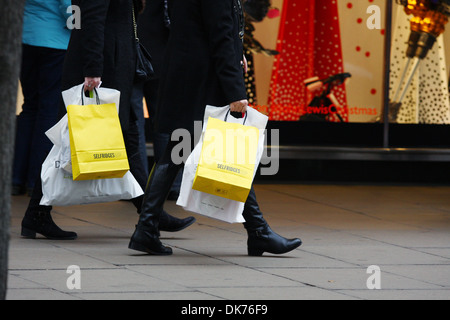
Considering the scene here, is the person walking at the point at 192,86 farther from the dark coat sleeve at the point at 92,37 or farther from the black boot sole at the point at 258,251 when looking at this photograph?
the dark coat sleeve at the point at 92,37

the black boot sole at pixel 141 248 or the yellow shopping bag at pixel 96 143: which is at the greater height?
the yellow shopping bag at pixel 96 143

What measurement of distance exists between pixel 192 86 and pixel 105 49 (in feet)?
2.39

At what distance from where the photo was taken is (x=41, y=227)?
544 centimetres

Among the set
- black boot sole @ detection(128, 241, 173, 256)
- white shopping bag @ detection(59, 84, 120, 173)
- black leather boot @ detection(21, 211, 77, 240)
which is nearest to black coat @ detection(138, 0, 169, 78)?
white shopping bag @ detection(59, 84, 120, 173)

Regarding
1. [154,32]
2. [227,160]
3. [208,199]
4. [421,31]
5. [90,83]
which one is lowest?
[208,199]

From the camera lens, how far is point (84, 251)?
5121mm

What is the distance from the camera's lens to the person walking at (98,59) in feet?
17.2

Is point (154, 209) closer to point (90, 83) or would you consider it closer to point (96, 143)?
point (96, 143)

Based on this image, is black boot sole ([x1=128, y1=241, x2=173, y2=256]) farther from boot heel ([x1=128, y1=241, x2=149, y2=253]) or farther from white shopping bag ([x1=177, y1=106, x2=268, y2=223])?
white shopping bag ([x1=177, y1=106, x2=268, y2=223])

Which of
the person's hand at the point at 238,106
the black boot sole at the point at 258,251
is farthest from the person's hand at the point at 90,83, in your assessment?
the black boot sole at the point at 258,251

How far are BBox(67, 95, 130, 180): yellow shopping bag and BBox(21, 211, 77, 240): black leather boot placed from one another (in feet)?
1.61
